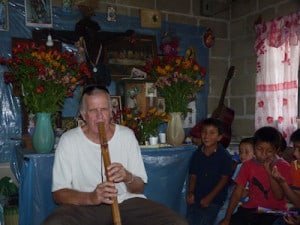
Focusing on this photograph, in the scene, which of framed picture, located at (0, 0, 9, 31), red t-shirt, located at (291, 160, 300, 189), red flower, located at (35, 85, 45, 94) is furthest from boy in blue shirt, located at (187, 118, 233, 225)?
framed picture, located at (0, 0, 9, 31)

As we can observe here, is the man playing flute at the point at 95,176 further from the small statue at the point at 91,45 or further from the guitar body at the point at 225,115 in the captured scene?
the guitar body at the point at 225,115

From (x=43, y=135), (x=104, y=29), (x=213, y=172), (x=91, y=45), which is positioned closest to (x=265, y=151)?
(x=213, y=172)

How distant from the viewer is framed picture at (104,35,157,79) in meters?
3.24

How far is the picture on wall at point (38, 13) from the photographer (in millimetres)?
2932

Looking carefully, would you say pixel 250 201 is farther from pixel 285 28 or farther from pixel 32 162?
pixel 285 28

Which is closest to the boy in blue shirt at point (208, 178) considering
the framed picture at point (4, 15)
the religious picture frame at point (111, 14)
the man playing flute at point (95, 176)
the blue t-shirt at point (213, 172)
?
the blue t-shirt at point (213, 172)

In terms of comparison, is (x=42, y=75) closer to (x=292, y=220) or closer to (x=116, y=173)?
(x=116, y=173)

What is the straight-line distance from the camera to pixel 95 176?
6.16ft

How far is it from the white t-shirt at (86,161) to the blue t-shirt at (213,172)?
705mm

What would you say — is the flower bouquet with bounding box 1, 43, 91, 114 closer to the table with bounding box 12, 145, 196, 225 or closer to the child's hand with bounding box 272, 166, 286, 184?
the table with bounding box 12, 145, 196, 225

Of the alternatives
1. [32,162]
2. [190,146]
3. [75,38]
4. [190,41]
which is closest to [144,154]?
[190,146]

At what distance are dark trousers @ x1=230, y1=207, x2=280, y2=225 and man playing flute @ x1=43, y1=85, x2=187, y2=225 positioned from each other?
1.66 feet

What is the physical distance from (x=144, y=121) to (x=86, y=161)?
823 millimetres

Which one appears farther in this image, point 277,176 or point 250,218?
point 250,218
